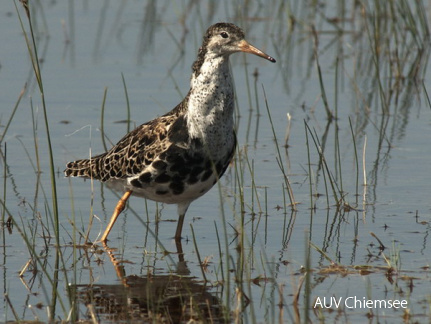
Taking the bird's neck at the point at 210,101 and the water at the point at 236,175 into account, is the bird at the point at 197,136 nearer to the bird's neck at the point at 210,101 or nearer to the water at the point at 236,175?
the bird's neck at the point at 210,101

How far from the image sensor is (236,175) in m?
9.29

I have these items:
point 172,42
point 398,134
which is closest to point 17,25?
point 172,42

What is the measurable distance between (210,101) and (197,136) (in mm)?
329

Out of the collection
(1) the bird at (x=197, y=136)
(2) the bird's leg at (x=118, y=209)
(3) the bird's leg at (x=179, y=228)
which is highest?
(1) the bird at (x=197, y=136)

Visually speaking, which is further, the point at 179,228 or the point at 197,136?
the point at 179,228

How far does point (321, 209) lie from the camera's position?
1042 centimetres

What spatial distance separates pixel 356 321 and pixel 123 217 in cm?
354

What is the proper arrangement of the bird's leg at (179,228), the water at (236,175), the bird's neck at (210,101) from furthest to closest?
the bird's leg at (179,228) → the bird's neck at (210,101) → the water at (236,175)

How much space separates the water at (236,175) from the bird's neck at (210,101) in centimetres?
57

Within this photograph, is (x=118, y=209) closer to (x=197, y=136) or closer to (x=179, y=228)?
(x=179, y=228)

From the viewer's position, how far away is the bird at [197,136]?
905cm

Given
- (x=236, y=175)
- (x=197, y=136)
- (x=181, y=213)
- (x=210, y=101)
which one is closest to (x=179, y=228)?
(x=181, y=213)

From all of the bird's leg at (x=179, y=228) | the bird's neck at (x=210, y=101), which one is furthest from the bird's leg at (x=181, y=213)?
the bird's neck at (x=210, y=101)

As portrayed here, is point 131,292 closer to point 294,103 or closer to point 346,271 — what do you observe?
point 346,271
